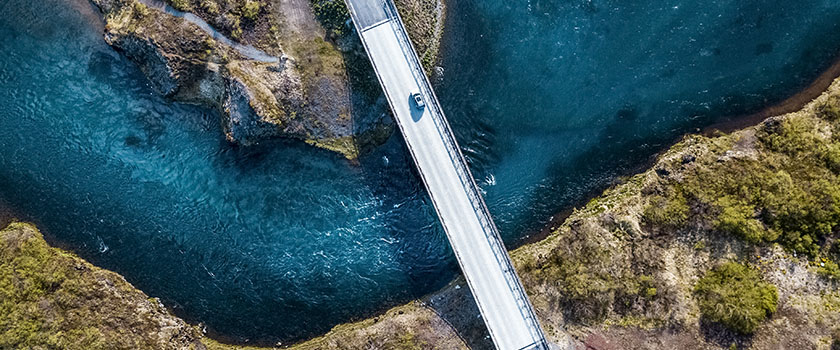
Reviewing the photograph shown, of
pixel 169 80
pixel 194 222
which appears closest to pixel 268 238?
pixel 194 222

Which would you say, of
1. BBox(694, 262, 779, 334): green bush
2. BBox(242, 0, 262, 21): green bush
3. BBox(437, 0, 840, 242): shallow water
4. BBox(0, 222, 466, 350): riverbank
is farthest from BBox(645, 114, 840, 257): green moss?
BBox(242, 0, 262, 21): green bush

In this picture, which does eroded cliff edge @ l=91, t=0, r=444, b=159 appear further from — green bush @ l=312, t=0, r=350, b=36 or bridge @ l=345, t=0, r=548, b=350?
bridge @ l=345, t=0, r=548, b=350

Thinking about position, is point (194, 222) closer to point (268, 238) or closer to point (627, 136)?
point (268, 238)

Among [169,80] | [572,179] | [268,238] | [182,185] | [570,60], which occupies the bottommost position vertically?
[572,179]

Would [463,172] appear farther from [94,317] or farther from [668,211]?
[94,317]

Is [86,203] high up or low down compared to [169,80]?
down

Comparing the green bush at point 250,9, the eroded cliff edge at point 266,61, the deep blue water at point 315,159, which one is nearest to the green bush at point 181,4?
the eroded cliff edge at point 266,61

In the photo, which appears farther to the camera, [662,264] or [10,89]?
[10,89]

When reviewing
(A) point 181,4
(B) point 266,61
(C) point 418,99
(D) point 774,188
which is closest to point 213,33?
(A) point 181,4
